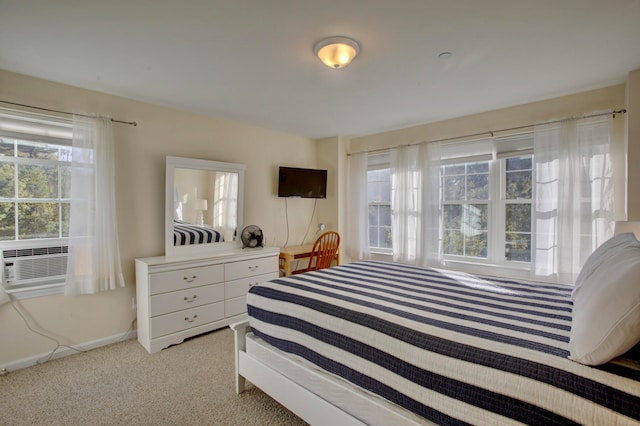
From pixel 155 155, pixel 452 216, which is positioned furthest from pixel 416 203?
pixel 155 155

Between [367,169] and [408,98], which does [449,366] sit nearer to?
[408,98]

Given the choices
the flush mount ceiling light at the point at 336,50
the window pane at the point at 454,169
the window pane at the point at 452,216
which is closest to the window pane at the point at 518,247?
the window pane at the point at 452,216

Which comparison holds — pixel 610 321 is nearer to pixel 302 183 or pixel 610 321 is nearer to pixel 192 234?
pixel 192 234

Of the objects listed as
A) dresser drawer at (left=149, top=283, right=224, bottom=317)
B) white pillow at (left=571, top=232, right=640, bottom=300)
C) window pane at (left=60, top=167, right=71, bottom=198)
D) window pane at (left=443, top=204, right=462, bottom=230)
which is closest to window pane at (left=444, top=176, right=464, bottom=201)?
window pane at (left=443, top=204, right=462, bottom=230)

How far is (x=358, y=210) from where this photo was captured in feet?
13.9

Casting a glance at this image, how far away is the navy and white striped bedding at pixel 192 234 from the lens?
10.0 ft

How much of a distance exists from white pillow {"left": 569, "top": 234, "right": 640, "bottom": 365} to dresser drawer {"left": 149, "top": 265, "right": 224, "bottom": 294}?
2736 millimetres

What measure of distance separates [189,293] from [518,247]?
11.2ft

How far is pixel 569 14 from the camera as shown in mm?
1602

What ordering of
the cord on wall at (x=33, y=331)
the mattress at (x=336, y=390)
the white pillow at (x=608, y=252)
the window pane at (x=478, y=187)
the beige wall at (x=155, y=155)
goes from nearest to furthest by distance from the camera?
the mattress at (x=336, y=390)
the white pillow at (x=608, y=252)
the cord on wall at (x=33, y=331)
the beige wall at (x=155, y=155)
the window pane at (x=478, y=187)

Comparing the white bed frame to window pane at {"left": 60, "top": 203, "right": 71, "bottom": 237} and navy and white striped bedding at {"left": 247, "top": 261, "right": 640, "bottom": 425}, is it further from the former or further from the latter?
window pane at {"left": 60, "top": 203, "right": 71, "bottom": 237}

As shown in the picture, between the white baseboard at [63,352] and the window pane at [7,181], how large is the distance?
1.30m

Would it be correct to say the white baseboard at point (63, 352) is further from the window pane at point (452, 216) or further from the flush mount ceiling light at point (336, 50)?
Result: the window pane at point (452, 216)

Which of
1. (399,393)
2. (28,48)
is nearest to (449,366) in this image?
(399,393)
